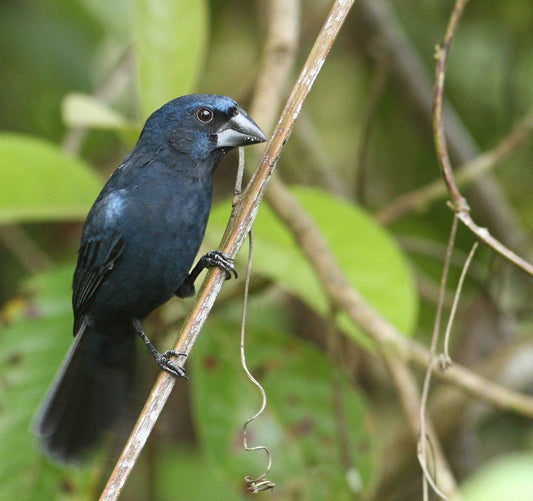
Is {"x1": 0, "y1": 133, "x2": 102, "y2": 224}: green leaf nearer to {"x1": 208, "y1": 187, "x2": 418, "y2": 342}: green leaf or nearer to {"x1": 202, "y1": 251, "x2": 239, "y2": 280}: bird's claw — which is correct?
{"x1": 208, "y1": 187, "x2": 418, "y2": 342}: green leaf

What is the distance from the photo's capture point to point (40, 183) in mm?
3115

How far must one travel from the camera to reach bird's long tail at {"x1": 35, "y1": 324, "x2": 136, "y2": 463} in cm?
310

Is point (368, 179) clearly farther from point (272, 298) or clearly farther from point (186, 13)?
point (186, 13)

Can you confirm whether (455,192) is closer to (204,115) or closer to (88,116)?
(204,115)

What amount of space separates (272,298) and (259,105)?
1907 millimetres

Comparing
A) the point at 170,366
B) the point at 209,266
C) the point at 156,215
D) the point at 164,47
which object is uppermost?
the point at 164,47

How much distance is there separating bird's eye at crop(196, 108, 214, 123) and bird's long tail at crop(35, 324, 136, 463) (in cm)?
91

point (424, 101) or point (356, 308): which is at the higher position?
point (424, 101)

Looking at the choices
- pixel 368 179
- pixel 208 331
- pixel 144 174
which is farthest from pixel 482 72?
pixel 144 174

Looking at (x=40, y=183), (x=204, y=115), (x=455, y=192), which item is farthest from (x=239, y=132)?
(x=40, y=183)

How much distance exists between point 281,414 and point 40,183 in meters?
1.28

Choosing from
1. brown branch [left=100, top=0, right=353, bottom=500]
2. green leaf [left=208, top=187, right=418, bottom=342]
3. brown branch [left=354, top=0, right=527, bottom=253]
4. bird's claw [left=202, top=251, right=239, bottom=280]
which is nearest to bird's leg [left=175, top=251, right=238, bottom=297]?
bird's claw [left=202, top=251, right=239, bottom=280]

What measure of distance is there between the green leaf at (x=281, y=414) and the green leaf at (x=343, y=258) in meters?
0.36

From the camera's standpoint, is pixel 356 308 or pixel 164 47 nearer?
pixel 356 308
